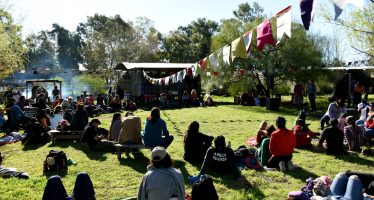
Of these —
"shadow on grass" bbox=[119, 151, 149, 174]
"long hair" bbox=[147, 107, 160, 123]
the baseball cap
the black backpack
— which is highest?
"long hair" bbox=[147, 107, 160, 123]

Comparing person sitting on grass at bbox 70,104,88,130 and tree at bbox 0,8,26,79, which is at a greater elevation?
tree at bbox 0,8,26,79

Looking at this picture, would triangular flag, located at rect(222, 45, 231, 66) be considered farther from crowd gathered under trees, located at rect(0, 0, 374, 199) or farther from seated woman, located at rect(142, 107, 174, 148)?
seated woman, located at rect(142, 107, 174, 148)

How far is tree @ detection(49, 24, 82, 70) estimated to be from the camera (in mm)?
76812

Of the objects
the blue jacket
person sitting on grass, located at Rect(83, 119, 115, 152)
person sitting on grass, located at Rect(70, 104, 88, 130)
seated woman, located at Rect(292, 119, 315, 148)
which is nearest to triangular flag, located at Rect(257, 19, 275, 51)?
seated woman, located at Rect(292, 119, 315, 148)

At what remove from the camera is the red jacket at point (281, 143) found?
840cm

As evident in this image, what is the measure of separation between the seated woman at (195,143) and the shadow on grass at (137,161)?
1122 mm

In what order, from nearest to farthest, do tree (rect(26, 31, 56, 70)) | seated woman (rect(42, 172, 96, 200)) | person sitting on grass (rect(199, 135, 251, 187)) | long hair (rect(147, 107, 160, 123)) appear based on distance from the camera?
seated woman (rect(42, 172, 96, 200)), person sitting on grass (rect(199, 135, 251, 187)), long hair (rect(147, 107, 160, 123)), tree (rect(26, 31, 56, 70))

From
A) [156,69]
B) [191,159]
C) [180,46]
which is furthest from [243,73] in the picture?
[180,46]

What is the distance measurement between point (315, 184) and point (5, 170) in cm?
658

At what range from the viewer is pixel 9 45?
86.8 feet

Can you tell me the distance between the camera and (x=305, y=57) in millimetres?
26703

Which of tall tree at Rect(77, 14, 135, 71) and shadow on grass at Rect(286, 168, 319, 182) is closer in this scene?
shadow on grass at Rect(286, 168, 319, 182)

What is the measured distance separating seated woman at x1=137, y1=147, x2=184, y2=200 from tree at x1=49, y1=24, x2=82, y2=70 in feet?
246

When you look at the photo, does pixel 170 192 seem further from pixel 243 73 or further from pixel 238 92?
pixel 238 92
